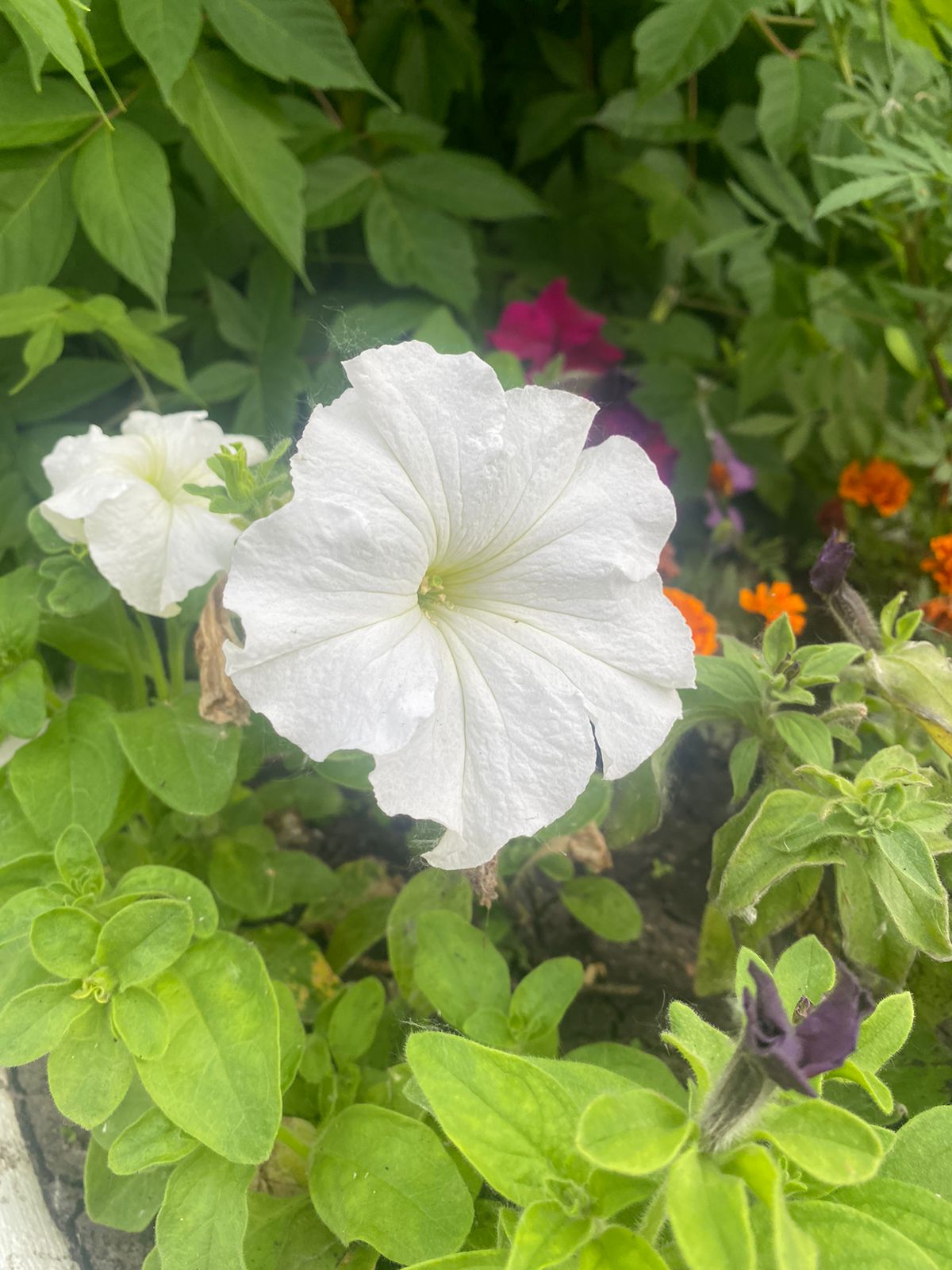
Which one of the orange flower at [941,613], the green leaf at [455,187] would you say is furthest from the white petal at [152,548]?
the orange flower at [941,613]

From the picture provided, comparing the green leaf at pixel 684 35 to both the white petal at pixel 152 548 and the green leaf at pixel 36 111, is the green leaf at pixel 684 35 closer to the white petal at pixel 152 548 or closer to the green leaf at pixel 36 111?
the green leaf at pixel 36 111

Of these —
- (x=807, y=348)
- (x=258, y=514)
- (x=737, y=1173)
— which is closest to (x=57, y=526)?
(x=258, y=514)

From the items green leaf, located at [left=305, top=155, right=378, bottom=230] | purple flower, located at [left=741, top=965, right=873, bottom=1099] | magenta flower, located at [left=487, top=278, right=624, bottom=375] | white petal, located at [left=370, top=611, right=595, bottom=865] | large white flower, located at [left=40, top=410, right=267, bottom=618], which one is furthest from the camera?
magenta flower, located at [left=487, top=278, right=624, bottom=375]

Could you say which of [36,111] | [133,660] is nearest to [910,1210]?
[133,660]

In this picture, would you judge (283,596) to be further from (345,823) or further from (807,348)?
(807,348)

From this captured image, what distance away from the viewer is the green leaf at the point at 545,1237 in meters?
0.53

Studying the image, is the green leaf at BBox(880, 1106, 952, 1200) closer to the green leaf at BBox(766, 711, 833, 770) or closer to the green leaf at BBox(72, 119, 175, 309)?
the green leaf at BBox(766, 711, 833, 770)

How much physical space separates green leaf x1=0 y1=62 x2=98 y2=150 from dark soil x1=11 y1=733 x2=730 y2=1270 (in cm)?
86

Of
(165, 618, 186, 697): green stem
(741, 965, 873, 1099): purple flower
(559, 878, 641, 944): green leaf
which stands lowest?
(559, 878, 641, 944): green leaf

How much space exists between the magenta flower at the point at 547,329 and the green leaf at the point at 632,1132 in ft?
3.93

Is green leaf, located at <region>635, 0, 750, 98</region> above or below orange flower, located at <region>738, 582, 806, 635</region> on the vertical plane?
above

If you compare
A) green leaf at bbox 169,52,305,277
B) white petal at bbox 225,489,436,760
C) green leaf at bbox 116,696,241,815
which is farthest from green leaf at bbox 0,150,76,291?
white petal at bbox 225,489,436,760

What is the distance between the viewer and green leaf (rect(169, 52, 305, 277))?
3.40 feet

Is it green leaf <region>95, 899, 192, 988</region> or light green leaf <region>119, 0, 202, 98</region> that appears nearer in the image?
green leaf <region>95, 899, 192, 988</region>
